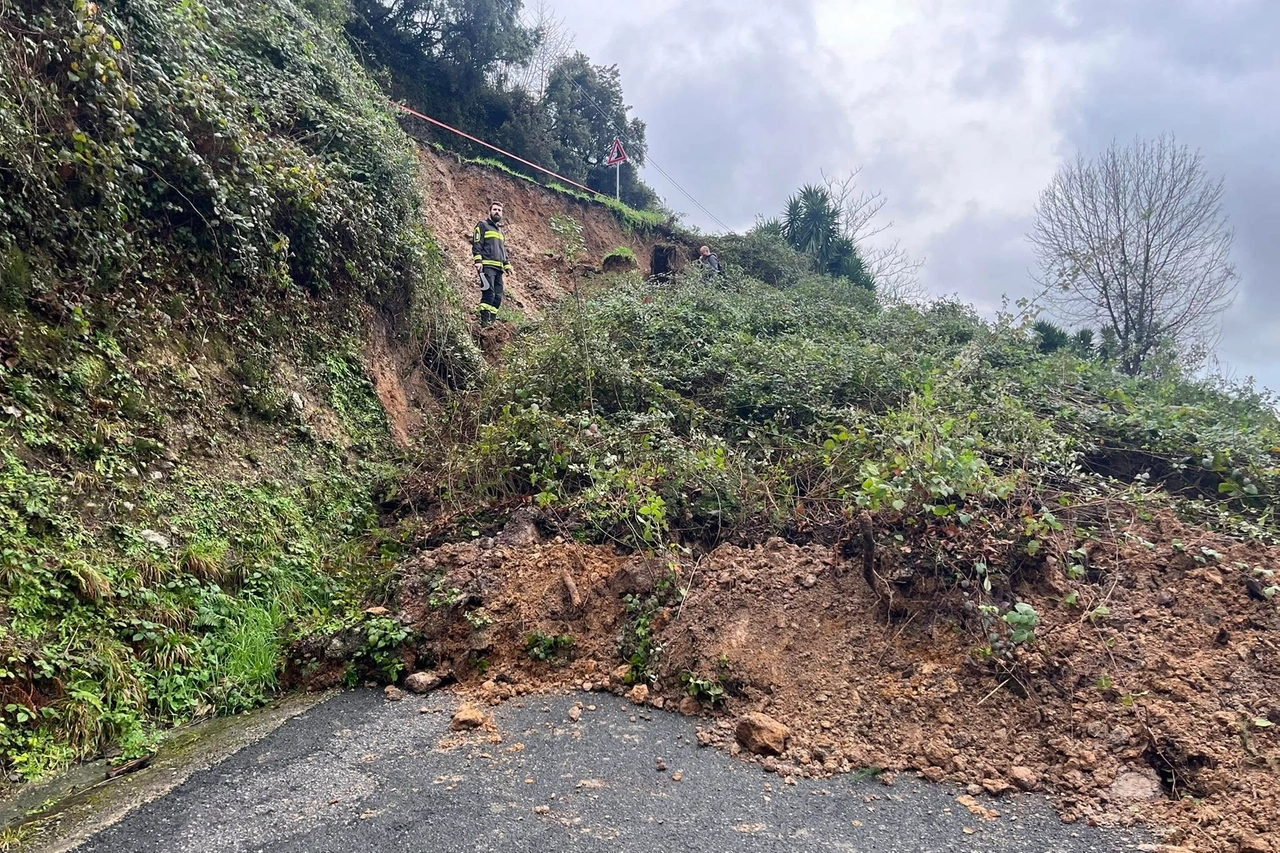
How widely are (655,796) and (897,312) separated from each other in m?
11.2

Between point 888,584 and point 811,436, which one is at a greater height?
point 811,436

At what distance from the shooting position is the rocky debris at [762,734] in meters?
3.07

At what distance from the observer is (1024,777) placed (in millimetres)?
2773

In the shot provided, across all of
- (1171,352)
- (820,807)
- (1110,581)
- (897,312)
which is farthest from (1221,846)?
(1171,352)

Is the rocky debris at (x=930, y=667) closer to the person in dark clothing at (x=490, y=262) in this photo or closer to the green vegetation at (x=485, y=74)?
the person in dark clothing at (x=490, y=262)

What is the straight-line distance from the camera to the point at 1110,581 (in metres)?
3.85

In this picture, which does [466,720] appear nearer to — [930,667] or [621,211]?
[930,667]

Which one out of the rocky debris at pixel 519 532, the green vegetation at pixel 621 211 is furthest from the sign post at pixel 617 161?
the rocky debris at pixel 519 532

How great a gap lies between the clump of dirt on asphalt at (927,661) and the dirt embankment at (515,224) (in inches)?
269

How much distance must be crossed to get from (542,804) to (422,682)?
4.41 feet

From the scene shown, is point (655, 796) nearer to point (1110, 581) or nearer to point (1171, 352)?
point (1110, 581)

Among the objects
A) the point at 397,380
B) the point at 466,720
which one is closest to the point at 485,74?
the point at 397,380

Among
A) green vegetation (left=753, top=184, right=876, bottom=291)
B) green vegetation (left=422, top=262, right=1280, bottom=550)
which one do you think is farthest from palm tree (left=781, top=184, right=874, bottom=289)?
green vegetation (left=422, top=262, right=1280, bottom=550)

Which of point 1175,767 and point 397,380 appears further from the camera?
A: point 397,380
